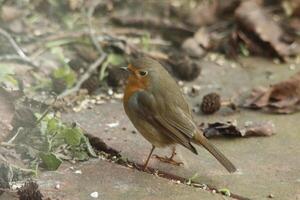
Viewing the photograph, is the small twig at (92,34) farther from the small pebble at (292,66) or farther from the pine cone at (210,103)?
the small pebble at (292,66)

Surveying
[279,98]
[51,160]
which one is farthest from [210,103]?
[51,160]

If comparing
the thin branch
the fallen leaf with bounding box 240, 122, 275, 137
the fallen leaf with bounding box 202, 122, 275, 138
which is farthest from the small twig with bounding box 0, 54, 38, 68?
the fallen leaf with bounding box 240, 122, 275, 137

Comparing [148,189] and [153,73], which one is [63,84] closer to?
[153,73]

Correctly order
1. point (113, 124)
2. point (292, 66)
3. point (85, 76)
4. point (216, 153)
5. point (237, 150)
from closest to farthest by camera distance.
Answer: point (216, 153)
point (237, 150)
point (113, 124)
point (85, 76)
point (292, 66)

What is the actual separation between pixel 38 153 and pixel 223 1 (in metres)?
2.84

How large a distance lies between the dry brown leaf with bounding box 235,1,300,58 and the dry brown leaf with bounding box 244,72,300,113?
2.55 feet

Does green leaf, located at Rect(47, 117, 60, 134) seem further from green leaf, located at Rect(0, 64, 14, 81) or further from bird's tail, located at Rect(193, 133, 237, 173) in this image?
bird's tail, located at Rect(193, 133, 237, 173)

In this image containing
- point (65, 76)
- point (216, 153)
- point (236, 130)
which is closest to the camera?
point (216, 153)

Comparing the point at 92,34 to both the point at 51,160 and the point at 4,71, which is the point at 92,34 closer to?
the point at 4,71

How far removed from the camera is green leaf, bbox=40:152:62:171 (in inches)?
147

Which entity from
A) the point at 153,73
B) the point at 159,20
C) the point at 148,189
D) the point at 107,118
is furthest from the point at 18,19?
the point at 148,189

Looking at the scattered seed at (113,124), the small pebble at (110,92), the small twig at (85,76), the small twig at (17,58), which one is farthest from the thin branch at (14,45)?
the scattered seed at (113,124)

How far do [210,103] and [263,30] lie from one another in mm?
1311

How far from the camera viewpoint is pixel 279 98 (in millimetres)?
4871
